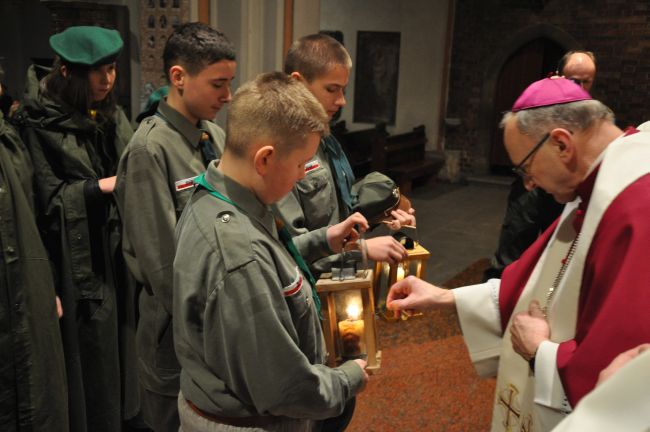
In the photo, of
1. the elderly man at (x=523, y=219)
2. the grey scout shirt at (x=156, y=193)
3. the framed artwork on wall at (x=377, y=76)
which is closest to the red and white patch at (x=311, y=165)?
the grey scout shirt at (x=156, y=193)

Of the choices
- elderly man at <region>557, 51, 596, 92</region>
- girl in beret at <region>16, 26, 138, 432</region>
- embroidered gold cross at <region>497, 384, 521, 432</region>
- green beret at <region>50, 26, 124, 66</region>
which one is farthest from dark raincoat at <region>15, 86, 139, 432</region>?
elderly man at <region>557, 51, 596, 92</region>

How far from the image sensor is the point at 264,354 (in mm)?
1531

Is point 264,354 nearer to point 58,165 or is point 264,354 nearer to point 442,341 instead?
point 58,165

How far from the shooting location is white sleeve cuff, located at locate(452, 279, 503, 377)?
2.41 m

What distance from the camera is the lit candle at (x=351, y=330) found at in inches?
80.6

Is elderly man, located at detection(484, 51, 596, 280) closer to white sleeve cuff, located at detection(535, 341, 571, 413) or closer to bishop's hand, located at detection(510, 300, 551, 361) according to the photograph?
bishop's hand, located at detection(510, 300, 551, 361)

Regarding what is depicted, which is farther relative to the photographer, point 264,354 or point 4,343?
point 4,343

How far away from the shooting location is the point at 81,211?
2.92m

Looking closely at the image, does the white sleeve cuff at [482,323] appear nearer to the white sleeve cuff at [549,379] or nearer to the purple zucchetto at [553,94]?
→ the white sleeve cuff at [549,379]

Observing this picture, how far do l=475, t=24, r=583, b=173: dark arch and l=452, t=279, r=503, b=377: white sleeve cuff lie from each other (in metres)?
9.75

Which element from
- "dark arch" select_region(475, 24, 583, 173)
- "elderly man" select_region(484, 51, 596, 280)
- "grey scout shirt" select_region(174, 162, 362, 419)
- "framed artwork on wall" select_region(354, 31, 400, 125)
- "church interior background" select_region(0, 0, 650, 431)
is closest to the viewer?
"grey scout shirt" select_region(174, 162, 362, 419)

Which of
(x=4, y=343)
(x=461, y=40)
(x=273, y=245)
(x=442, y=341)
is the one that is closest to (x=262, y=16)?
(x=442, y=341)

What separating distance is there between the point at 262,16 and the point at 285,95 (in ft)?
11.4

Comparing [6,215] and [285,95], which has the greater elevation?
[285,95]
